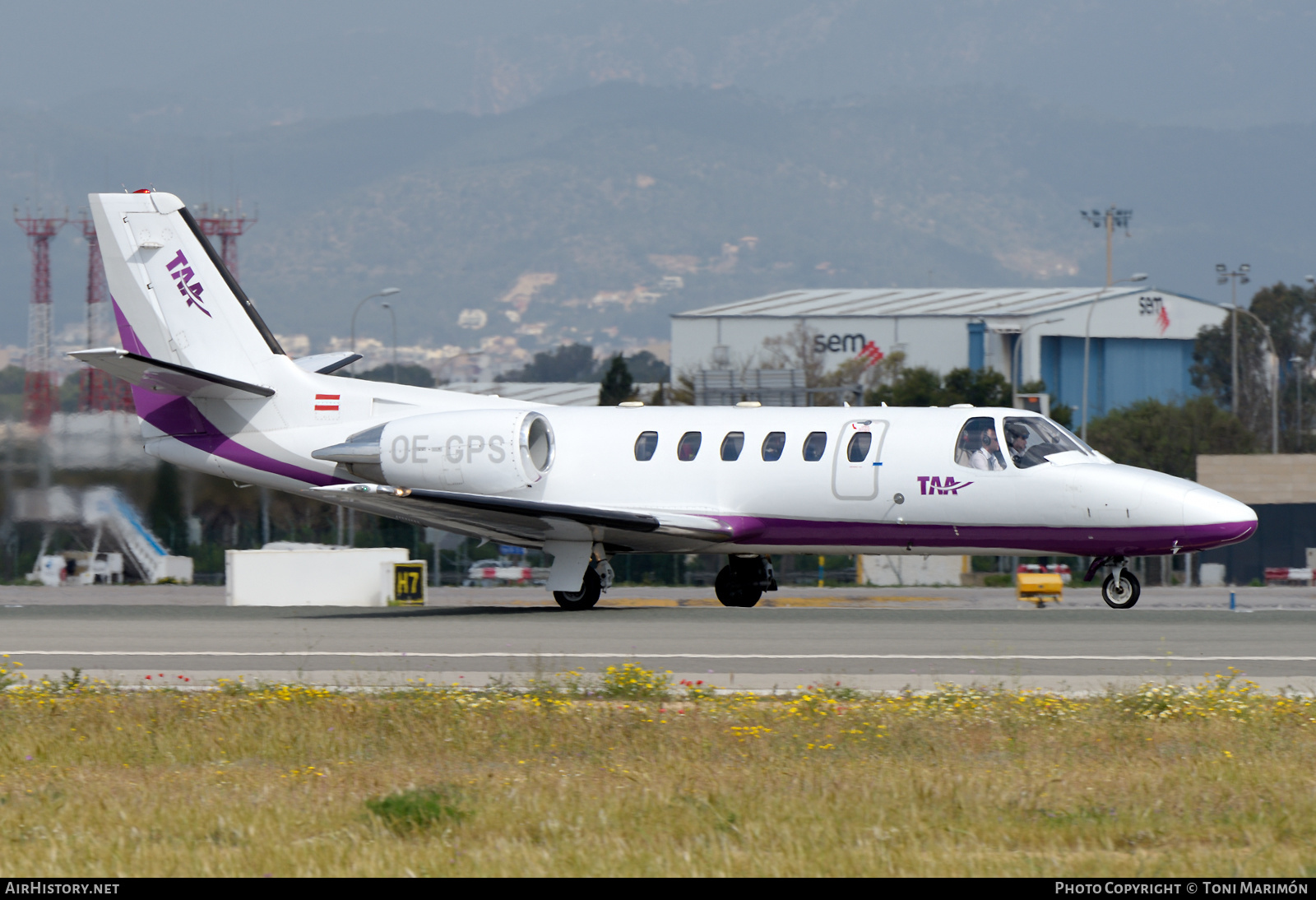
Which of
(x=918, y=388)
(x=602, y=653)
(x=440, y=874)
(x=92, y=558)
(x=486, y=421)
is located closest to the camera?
(x=440, y=874)

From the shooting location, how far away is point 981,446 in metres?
22.5

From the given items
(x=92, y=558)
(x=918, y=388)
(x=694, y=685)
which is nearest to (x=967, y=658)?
(x=694, y=685)

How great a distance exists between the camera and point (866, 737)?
1103 cm

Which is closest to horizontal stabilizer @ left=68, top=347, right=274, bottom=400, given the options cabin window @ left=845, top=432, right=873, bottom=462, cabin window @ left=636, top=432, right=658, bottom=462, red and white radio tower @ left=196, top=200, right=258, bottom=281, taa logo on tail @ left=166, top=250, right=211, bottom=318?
taa logo on tail @ left=166, top=250, right=211, bottom=318

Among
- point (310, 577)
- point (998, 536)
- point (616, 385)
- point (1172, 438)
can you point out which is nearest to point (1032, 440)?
point (998, 536)

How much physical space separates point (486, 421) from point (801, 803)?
52.5 feet

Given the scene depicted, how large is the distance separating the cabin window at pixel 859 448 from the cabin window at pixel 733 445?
1614mm

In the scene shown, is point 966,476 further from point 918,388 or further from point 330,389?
point 918,388

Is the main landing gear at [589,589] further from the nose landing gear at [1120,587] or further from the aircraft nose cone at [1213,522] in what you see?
the aircraft nose cone at [1213,522]

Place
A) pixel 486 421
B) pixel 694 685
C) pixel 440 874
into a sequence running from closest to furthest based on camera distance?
pixel 440 874, pixel 694 685, pixel 486 421

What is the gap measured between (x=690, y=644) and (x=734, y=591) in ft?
26.9

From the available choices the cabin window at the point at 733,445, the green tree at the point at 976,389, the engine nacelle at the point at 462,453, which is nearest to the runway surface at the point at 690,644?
the engine nacelle at the point at 462,453

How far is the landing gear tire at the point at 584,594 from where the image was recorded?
2419cm

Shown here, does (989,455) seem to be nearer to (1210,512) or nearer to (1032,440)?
(1032,440)
